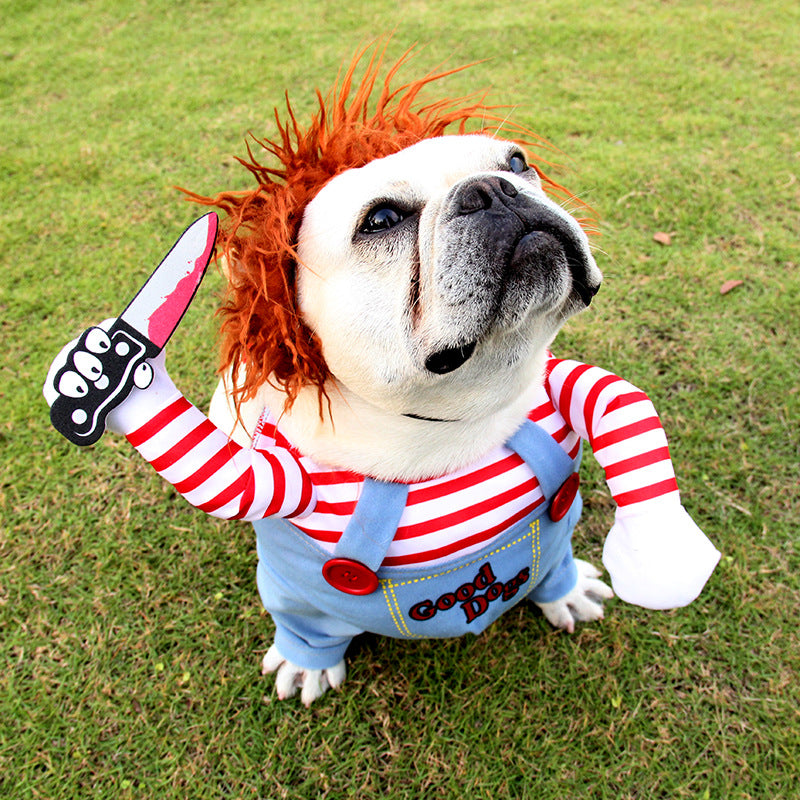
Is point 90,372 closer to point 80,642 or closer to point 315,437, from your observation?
point 315,437

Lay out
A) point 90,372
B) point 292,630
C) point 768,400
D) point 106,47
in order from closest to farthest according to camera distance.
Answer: point 90,372
point 292,630
point 768,400
point 106,47

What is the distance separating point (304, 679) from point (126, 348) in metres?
1.44

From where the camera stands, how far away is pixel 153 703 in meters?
2.19

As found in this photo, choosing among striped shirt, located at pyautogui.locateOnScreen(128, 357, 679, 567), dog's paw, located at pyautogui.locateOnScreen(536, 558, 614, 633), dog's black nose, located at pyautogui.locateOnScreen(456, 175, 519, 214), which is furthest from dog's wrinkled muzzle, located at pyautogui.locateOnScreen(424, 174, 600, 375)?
dog's paw, located at pyautogui.locateOnScreen(536, 558, 614, 633)

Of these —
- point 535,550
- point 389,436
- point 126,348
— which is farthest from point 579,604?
point 126,348

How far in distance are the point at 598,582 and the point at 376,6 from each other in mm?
5077

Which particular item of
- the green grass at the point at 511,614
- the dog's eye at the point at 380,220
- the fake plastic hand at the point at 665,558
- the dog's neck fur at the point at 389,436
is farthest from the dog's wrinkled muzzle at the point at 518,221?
the green grass at the point at 511,614

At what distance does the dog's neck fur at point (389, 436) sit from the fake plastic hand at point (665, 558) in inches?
14.2

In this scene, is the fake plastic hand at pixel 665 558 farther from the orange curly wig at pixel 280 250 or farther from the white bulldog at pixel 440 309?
the orange curly wig at pixel 280 250

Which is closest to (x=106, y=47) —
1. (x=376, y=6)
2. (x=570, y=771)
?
(x=376, y=6)

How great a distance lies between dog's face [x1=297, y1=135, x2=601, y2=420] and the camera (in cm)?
A: 119

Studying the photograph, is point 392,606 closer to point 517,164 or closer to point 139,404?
point 139,404

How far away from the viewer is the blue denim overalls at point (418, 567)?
4.87 feet

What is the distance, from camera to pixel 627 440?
56.6 inches
